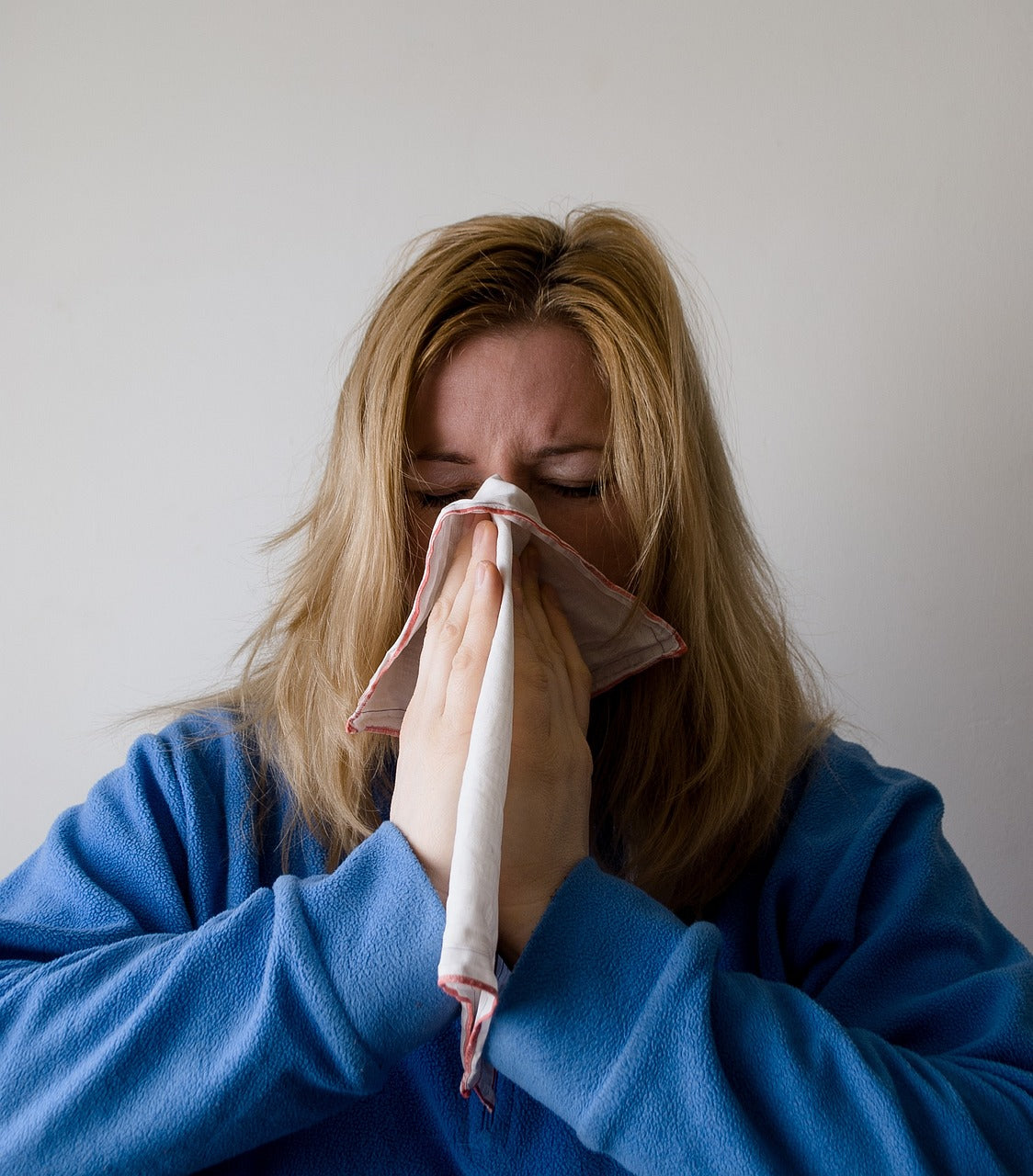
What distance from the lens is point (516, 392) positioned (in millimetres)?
1000

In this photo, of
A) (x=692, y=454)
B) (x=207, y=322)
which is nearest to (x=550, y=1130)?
(x=692, y=454)

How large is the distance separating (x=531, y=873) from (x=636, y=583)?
36 cm

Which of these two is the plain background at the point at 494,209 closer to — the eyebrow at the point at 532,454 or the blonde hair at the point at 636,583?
the blonde hair at the point at 636,583

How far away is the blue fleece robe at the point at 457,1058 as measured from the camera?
685mm

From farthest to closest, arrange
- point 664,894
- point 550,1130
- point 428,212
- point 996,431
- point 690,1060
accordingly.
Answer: point 428,212 → point 996,431 → point 664,894 → point 550,1130 → point 690,1060

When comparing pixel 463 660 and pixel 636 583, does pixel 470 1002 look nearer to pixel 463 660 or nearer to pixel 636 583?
pixel 463 660

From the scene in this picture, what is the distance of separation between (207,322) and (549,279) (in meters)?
0.55

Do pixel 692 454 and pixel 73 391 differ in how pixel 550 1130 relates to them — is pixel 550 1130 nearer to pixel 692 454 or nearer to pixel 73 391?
pixel 692 454

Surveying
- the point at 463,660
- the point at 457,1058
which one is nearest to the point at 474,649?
the point at 463,660

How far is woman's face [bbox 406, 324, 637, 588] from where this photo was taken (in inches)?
39.0

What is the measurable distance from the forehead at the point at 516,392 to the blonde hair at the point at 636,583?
2 cm

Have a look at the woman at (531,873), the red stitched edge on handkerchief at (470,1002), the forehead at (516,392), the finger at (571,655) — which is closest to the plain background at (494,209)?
the woman at (531,873)

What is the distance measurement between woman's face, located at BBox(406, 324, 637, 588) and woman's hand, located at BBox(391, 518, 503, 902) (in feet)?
0.35

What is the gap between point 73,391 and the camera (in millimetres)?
1431
